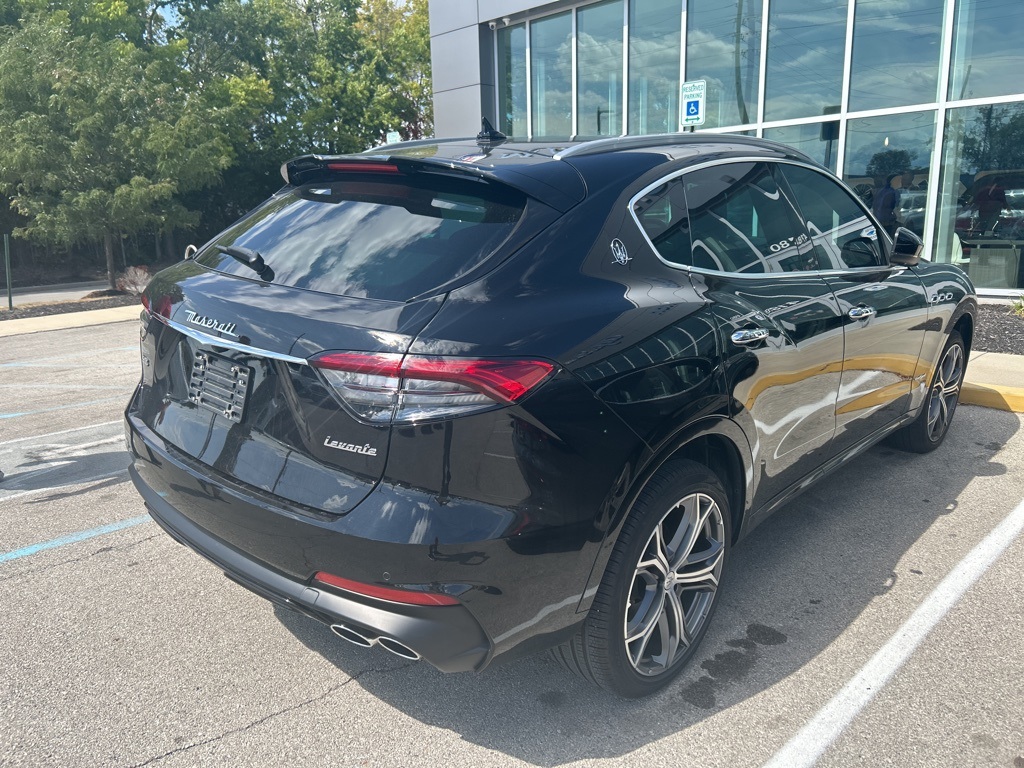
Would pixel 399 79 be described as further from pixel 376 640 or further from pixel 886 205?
pixel 376 640

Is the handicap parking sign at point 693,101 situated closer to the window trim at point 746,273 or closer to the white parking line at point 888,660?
the window trim at point 746,273

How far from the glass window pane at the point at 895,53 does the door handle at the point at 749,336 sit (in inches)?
400

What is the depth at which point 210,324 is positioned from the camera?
8.09ft

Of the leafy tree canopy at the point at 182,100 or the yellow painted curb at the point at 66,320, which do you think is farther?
the leafy tree canopy at the point at 182,100

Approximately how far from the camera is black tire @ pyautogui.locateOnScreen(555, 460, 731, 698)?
2396 mm

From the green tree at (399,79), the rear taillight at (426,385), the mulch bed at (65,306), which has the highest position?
the green tree at (399,79)

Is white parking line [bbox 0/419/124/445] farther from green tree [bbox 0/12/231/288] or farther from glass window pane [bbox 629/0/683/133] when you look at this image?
green tree [bbox 0/12/231/288]

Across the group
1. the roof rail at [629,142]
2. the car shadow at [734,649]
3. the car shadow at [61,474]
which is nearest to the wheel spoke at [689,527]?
the car shadow at [734,649]

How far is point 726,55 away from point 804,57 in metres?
1.33

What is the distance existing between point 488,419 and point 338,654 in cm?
141

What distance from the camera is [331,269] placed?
8.00ft

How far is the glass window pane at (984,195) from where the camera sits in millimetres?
10531

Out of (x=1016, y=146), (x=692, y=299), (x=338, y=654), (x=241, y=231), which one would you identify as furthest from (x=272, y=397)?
(x=1016, y=146)

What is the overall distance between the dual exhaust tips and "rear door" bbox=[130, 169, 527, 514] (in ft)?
1.11
